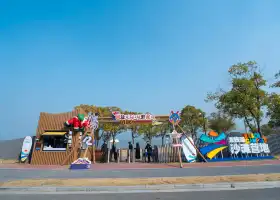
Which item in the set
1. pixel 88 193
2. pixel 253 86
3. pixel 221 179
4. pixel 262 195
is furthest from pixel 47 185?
pixel 253 86

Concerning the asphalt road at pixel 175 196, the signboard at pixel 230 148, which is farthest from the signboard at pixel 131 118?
the asphalt road at pixel 175 196

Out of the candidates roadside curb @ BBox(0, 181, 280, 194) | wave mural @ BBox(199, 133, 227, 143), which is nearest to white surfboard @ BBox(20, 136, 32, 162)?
roadside curb @ BBox(0, 181, 280, 194)

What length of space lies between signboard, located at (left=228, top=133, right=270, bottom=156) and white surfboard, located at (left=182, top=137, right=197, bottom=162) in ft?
10.0

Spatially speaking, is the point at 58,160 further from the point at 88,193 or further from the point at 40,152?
the point at 88,193

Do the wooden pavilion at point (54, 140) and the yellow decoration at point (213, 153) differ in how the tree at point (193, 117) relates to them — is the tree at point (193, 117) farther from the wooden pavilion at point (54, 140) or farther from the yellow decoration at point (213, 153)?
the wooden pavilion at point (54, 140)

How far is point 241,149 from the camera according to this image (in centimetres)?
1608

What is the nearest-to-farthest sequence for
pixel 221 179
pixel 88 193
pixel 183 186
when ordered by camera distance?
pixel 88 193, pixel 183 186, pixel 221 179

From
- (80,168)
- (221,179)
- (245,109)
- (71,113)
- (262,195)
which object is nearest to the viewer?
(262,195)

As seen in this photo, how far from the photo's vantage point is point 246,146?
16234 mm

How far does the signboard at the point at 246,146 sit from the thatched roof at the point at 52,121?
44.6 ft

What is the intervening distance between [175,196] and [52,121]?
14452 millimetres

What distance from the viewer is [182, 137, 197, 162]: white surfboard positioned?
1584 cm

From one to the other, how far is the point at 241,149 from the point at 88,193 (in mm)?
13822

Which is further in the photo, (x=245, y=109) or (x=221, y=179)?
(x=245, y=109)
